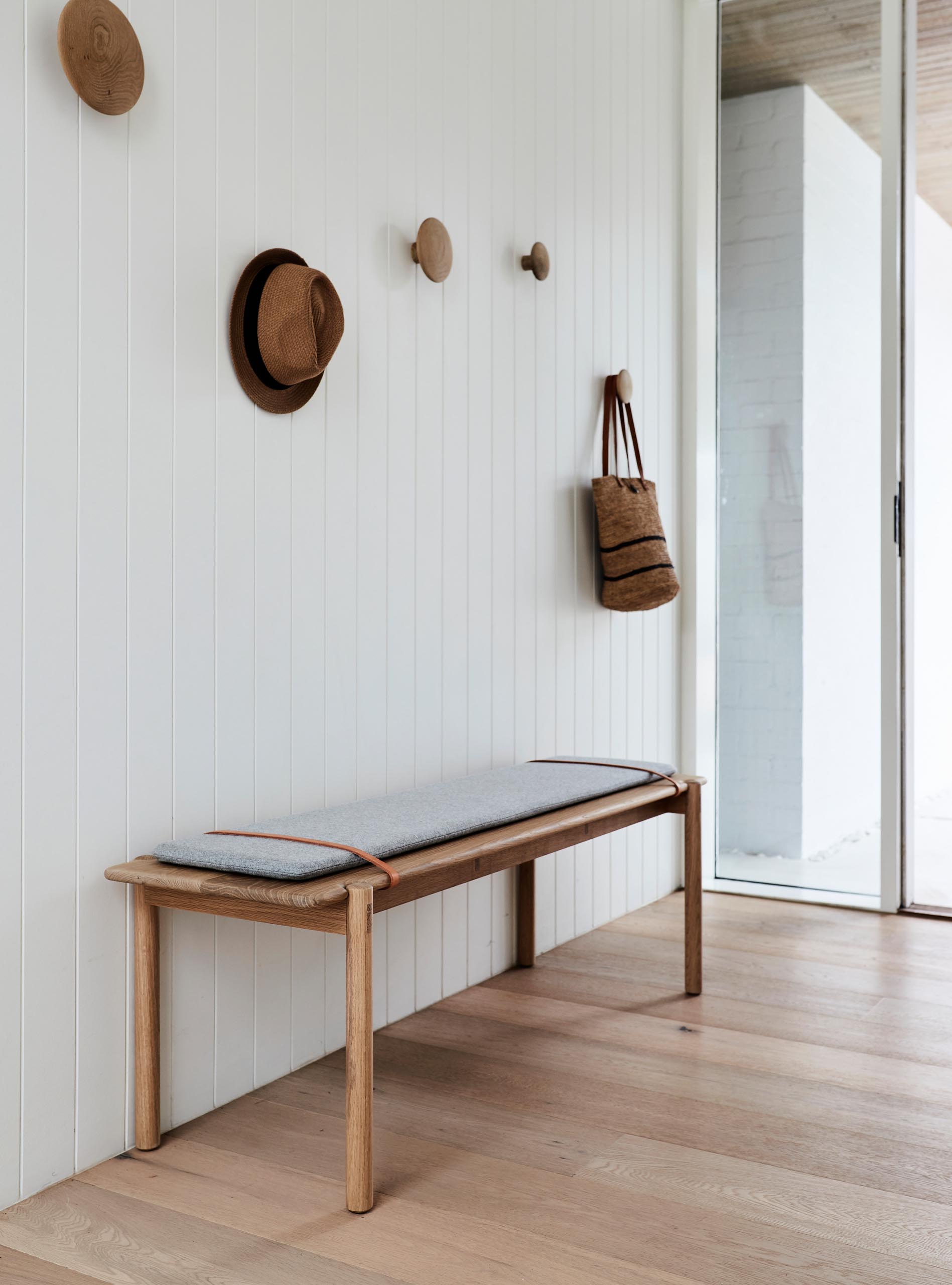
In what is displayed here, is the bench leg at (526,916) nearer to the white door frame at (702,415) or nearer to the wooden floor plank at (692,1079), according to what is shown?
the wooden floor plank at (692,1079)

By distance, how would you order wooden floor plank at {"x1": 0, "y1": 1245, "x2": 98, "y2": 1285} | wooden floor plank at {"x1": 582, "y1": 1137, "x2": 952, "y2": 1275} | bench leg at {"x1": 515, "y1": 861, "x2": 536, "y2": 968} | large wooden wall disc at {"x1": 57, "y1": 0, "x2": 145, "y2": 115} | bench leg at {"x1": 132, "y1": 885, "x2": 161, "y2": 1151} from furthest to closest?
bench leg at {"x1": 515, "y1": 861, "x2": 536, "y2": 968}
bench leg at {"x1": 132, "y1": 885, "x2": 161, "y2": 1151}
large wooden wall disc at {"x1": 57, "y1": 0, "x2": 145, "y2": 115}
wooden floor plank at {"x1": 582, "y1": 1137, "x2": 952, "y2": 1275}
wooden floor plank at {"x1": 0, "y1": 1245, "x2": 98, "y2": 1285}

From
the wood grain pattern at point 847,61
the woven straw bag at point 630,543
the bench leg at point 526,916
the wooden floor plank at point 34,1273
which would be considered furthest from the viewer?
the wood grain pattern at point 847,61

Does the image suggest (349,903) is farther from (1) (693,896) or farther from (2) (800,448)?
(2) (800,448)

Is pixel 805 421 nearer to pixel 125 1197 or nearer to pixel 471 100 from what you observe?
pixel 471 100

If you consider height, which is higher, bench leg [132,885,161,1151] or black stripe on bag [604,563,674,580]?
black stripe on bag [604,563,674,580]

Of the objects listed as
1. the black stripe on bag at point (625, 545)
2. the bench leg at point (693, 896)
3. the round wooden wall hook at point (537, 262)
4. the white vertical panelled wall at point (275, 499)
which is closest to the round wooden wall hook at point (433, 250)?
the white vertical panelled wall at point (275, 499)

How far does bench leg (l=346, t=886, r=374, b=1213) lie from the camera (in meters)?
1.62

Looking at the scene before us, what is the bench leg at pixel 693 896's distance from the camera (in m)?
2.61

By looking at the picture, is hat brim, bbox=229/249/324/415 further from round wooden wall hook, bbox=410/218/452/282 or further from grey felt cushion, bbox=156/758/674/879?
grey felt cushion, bbox=156/758/674/879

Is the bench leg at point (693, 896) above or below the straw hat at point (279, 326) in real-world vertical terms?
below

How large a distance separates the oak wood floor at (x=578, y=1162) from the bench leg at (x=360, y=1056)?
51mm

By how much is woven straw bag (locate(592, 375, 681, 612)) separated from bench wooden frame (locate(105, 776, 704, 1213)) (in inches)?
39.7

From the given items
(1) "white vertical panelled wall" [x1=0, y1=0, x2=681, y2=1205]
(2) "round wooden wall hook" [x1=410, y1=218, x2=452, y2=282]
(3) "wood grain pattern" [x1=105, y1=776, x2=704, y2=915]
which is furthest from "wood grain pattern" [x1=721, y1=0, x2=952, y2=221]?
(3) "wood grain pattern" [x1=105, y1=776, x2=704, y2=915]

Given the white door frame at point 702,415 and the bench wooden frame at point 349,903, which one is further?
the white door frame at point 702,415
